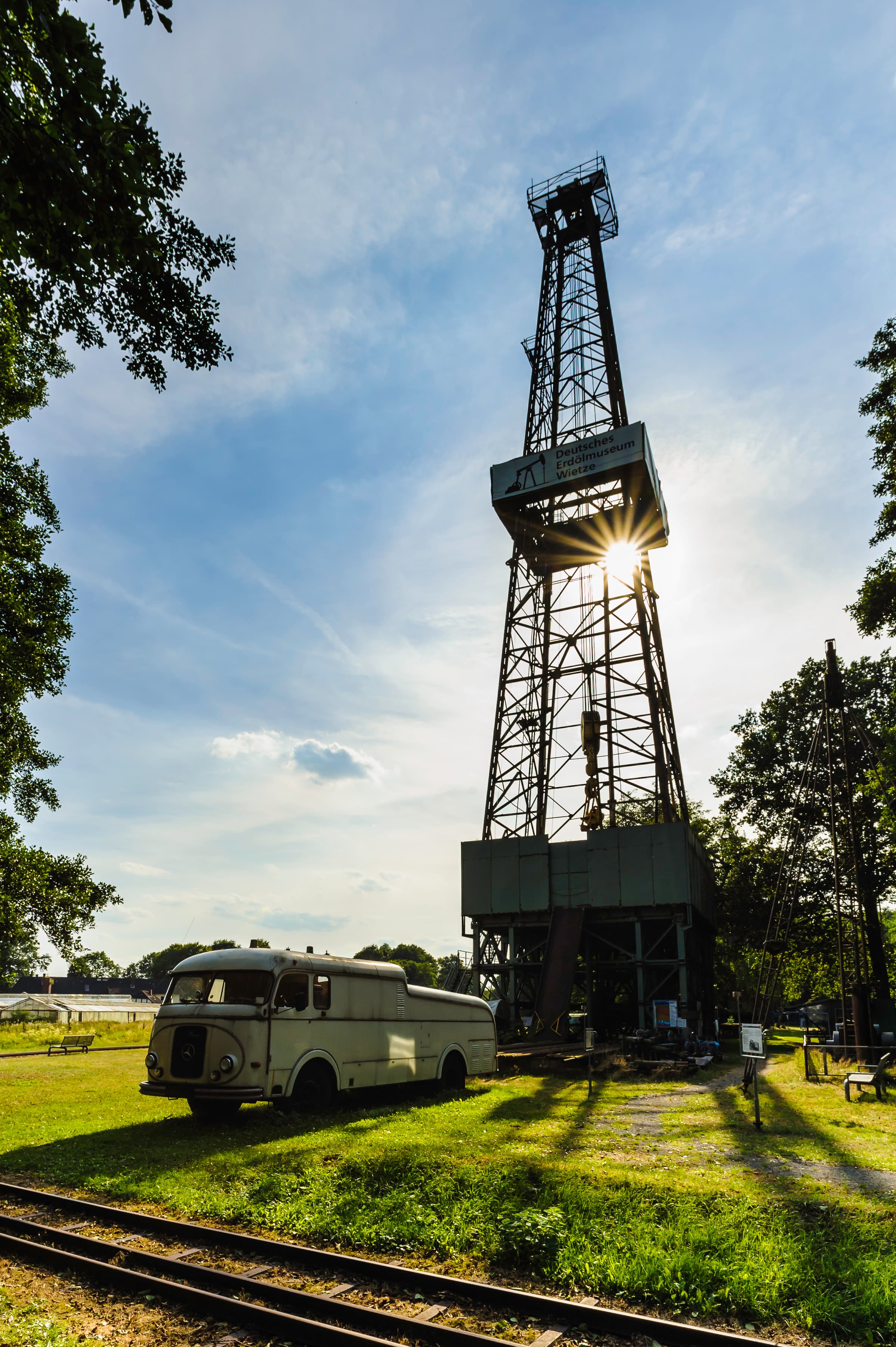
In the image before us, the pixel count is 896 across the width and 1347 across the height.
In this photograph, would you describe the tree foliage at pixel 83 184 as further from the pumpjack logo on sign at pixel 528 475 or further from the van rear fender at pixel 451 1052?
the pumpjack logo on sign at pixel 528 475

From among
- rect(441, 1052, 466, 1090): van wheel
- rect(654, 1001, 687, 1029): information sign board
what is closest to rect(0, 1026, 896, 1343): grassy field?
rect(441, 1052, 466, 1090): van wheel

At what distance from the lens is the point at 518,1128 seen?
43.3 feet

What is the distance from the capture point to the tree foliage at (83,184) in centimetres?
627

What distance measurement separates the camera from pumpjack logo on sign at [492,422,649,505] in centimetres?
3956

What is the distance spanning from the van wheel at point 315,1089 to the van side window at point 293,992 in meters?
1.17

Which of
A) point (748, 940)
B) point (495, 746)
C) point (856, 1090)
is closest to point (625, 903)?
point (495, 746)

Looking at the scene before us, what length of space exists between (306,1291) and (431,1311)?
1.16 meters

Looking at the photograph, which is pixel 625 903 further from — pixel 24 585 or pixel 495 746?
pixel 24 585

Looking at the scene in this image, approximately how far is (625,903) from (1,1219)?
27595 millimetres

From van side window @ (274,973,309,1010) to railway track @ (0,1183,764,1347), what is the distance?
15.9 ft

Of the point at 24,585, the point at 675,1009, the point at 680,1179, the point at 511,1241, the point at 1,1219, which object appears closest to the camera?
the point at 511,1241

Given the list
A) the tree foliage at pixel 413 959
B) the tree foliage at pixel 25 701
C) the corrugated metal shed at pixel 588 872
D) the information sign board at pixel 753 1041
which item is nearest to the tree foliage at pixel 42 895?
the tree foliage at pixel 25 701

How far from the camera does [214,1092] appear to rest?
39.9 ft

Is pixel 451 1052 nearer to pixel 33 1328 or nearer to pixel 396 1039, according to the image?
pixel 396 1039
